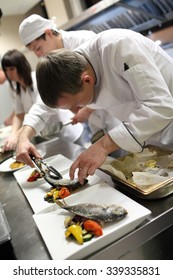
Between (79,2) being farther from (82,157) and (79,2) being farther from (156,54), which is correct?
(82,157)

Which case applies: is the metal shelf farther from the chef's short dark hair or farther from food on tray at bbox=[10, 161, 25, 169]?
food on tray at bbox=[10, 161, 25, 169]

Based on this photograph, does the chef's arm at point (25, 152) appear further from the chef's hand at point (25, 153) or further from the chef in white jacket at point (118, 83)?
the chef in white jacket at point (118, 83)

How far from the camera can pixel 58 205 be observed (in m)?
0.75

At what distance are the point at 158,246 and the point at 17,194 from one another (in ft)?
1.82

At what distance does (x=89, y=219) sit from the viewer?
0.64 meters

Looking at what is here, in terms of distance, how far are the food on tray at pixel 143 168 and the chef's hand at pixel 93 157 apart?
0.25ft

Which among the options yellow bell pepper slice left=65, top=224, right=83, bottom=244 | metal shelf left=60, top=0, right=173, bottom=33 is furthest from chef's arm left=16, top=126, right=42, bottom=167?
metal shelf left=60, top=0, right=173, bottom=33

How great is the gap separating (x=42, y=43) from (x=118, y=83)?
0.72 metres

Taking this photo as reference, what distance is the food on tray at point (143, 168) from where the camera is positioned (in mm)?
741

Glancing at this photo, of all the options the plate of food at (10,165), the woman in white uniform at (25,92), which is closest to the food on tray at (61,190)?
the plate of food at (10,165)

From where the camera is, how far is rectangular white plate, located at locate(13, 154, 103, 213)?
2.76 feet

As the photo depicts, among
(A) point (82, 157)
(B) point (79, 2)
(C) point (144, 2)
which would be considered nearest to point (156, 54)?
(A) point (82, 157)

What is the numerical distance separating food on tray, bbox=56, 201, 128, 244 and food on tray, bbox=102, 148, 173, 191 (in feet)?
0.42

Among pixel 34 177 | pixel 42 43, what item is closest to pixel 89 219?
pixel 34 177
